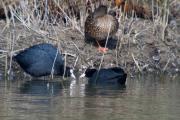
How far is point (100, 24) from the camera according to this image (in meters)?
12.9

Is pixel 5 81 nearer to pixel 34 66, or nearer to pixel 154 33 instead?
pixel 34 66

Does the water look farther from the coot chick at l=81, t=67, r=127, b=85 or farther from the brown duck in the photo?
the brown duck

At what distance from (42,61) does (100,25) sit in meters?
1.96

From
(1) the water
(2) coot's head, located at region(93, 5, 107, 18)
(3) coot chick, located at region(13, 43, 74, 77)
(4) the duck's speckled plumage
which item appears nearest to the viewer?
(1) the water

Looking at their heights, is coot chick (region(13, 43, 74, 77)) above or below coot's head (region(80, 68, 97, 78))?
above

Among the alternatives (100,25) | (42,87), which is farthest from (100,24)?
Answer: (42,87)

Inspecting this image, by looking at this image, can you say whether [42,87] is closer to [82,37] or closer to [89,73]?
[89,73]

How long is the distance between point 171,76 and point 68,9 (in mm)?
2894

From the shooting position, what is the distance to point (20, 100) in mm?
8758

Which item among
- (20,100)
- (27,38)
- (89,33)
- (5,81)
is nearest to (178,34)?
(89,33)

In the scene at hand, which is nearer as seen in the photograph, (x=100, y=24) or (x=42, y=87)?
(x=42, y=87)

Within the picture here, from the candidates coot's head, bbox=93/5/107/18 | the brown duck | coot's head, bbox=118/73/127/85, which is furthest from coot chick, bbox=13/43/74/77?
coot's head, bbox=93/5/107/18

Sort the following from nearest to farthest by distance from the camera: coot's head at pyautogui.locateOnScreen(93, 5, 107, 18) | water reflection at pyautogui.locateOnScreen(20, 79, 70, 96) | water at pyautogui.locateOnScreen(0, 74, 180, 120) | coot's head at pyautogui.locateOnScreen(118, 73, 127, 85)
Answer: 1. water at pyautogui.locateOnScreen(0, 74, 180, 120)
2. water reflection at pyautogui.locateOnScreen(20, 79, 70, 96)
3. coot's head at pyautogui.locateOnScreen(118, 73, 127, 85)
4. coot's head at pyautogui.locateOnScreen(93, 5, 107, 18)

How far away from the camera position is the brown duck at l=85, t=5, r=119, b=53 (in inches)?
508
